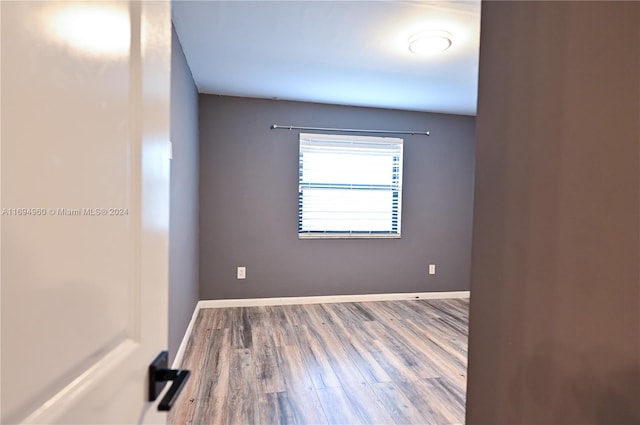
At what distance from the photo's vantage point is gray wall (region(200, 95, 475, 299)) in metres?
3.56

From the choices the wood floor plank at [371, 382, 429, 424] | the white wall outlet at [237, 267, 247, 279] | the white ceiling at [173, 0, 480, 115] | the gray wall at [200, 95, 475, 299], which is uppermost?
the white ceiling at [173, 0, 480, 115]

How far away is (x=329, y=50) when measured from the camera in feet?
7.88

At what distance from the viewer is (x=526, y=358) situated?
80 centimetres

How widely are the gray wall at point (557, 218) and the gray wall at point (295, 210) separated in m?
2.88

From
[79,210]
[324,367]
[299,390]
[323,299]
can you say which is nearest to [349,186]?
[323,299]

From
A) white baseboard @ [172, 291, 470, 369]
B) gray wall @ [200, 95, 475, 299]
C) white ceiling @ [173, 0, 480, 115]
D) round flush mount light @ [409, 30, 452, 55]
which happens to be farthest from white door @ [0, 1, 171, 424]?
gray wall @ [200, 95, 475, 299]

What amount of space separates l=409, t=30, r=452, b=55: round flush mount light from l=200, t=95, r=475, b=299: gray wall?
1.57 meters

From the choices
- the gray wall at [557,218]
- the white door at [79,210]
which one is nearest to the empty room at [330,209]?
the gray wall at [557,218]

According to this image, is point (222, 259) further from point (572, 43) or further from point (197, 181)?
point (572, 43)

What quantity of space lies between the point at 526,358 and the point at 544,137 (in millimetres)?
548

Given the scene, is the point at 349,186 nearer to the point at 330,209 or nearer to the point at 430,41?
the point at 330,209

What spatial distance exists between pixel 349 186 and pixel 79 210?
3.46m

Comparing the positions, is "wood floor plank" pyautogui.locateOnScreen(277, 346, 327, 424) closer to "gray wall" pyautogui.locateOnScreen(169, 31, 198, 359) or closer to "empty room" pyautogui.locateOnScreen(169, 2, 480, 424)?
"empty room" pyautogui.locateOnScreen(169, 2, 480, 424)

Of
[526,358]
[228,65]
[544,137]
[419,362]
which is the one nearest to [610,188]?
[544,137]
